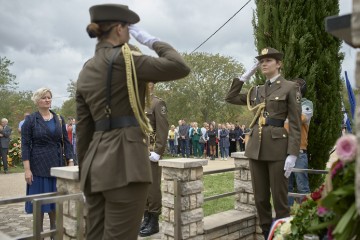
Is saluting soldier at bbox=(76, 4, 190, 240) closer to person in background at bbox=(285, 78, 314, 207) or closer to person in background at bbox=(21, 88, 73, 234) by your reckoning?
person in background at bbox=(21, 88, 73, 234)

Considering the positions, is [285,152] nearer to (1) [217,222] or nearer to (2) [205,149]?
(1) [217,222]

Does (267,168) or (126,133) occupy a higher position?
(126,133)

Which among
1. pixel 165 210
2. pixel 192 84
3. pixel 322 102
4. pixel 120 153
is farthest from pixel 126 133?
pixel 192 84

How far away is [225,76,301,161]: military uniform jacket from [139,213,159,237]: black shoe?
1.65 meters

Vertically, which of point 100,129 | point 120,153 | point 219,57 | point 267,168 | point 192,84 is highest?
point 219,57

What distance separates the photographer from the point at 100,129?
2.59m

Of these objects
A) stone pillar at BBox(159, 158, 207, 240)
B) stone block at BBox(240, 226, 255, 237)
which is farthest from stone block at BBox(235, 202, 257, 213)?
stone pillar at BBox(159, 158, 207, 240)

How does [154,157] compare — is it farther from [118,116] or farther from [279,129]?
[118,116]

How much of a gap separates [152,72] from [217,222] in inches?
113

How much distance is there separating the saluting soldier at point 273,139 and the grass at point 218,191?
7.61 ft

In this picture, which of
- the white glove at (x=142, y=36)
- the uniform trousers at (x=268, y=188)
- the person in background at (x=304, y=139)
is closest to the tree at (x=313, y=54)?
the person in background at (x=304, y=139)

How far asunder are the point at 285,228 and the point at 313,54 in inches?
159

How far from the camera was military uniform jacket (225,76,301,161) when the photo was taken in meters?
4.23

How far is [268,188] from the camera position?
14.5 feet
